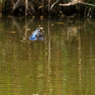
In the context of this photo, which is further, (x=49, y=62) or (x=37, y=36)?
(x=37, y=36)

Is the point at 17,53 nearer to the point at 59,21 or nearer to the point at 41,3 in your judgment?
the point at 59,21

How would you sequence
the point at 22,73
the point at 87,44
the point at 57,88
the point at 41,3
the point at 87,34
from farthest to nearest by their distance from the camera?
the point at 41,3 → the point at 87,34 → the point at 87,44 → the point at 22,73 → the point at 57,88

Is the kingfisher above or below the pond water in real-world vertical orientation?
above

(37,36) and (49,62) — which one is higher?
(37,36)

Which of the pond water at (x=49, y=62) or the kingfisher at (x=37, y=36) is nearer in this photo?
the pond water at (x=49, y=62)

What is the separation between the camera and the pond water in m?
5.62

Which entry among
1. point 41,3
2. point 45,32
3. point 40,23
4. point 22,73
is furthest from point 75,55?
point 41,3

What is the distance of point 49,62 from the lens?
23.9ft

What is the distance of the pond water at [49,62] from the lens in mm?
5625

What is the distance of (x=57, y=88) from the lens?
5594 mm

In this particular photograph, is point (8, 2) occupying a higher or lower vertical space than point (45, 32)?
higher

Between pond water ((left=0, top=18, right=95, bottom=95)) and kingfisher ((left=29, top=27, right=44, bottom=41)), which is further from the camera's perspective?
kingfisher ((left=29, top=27, right=44, bottom=41))

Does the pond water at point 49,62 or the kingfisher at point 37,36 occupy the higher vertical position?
the kingfisher at point 37,36

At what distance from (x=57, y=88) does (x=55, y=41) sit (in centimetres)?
405
